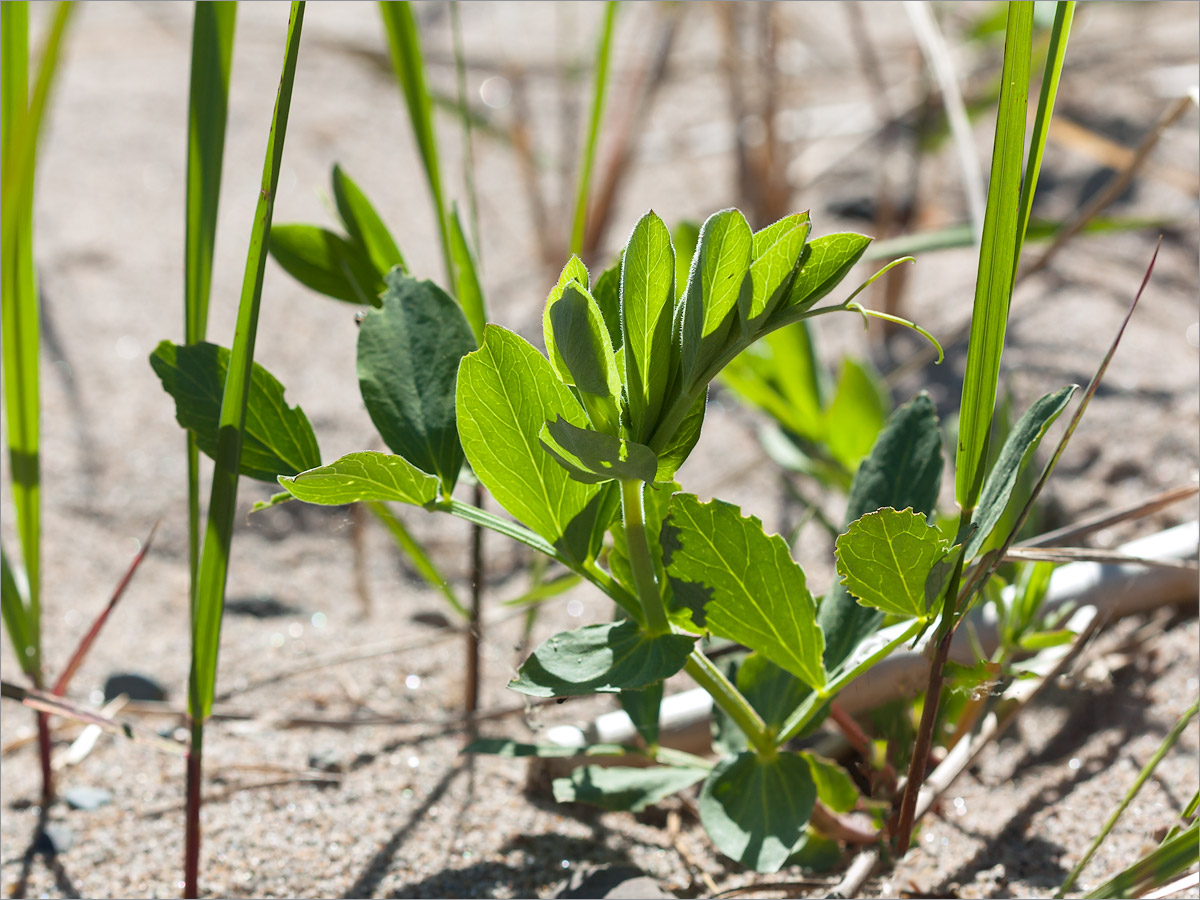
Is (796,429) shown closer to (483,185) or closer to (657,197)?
(657,197)

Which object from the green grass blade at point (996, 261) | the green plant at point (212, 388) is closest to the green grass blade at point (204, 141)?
the green plant at point (212, 388)

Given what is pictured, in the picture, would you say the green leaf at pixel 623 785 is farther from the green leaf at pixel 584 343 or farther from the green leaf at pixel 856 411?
the green leaf at pixel 856 411

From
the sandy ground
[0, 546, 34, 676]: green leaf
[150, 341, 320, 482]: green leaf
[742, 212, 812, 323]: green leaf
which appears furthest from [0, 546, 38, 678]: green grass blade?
[742, 212, 812, 323]: green leaf

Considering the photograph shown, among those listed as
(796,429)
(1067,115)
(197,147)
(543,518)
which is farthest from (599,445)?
(1067,115)

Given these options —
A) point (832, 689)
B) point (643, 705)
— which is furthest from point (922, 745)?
point (643, 705)

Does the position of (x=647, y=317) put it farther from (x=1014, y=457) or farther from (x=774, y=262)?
(x=1014, y=457)

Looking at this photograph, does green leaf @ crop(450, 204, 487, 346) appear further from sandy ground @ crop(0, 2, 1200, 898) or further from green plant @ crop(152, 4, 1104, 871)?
sandy ground @ crop(0, 2, 1200, 898)
